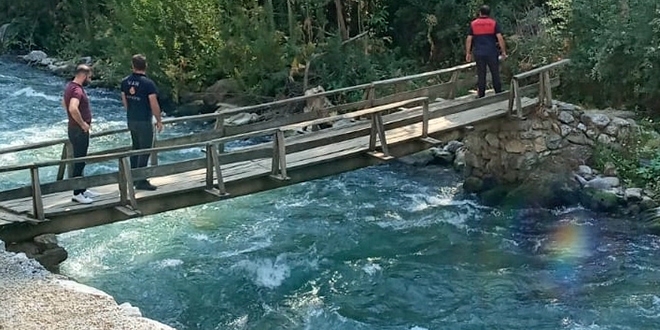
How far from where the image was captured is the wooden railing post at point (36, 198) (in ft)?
28.6

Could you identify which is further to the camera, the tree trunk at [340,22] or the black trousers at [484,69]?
the tree trunk at [340,22]

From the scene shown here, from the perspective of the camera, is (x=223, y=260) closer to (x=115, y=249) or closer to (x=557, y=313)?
(x=115, y=249)

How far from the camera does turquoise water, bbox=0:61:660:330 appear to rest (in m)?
10.2

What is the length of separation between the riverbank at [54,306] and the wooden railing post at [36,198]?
4.16ft

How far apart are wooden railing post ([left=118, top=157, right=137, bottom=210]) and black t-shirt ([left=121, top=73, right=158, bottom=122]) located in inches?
28.1

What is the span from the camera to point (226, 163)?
10359mm

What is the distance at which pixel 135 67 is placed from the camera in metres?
9.38

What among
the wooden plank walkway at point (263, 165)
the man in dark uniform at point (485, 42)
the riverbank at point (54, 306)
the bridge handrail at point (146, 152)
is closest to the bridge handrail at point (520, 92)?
the wooden plank walkway at point (263, 165)

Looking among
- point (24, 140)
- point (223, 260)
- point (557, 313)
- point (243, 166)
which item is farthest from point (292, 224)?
point (24, 140)

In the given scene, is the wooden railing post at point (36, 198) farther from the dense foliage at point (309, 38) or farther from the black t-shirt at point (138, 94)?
the dense foliage at point (309, 38)

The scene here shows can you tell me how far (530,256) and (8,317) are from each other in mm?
7495

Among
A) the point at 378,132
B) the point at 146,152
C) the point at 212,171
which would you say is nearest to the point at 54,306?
the point at 146,152

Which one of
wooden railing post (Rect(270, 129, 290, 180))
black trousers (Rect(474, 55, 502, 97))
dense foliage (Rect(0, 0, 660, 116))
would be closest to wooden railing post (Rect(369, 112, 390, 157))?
wooden railing post (Rect(270, 129, 290, 180))

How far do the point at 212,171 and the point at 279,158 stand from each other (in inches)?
33.9
